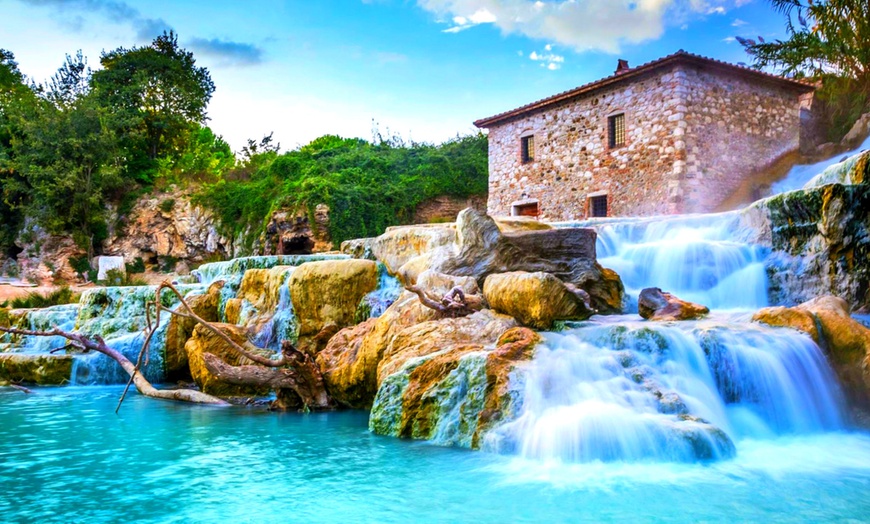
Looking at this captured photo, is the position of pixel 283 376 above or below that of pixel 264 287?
below

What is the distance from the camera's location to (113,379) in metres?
12.1

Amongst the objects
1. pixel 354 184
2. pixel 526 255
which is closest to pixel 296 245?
pixel 354 184

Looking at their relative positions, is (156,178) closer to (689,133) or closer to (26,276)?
(26,276)

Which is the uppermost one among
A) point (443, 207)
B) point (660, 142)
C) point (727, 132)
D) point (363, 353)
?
point (727, 132)

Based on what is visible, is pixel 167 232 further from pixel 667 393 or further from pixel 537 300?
pixel 667 393

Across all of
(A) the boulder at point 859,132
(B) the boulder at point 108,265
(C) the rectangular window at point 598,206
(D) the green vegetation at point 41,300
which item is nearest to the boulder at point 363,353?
(C) the rectangular window at point 598,206

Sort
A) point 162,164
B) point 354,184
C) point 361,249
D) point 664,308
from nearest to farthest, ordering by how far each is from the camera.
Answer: point 664,308, point 361,249, point 354,184, point 162,164

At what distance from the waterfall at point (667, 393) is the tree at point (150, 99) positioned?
2577cm

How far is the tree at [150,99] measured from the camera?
92.3ft

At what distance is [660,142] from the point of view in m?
17.3

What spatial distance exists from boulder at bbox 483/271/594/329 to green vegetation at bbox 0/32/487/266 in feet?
44.1

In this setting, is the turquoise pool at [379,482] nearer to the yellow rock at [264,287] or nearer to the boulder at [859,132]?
the yellow rock at [264,287]

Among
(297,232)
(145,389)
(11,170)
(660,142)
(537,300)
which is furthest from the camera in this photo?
(11,170)

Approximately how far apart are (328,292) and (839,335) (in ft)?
23.8
